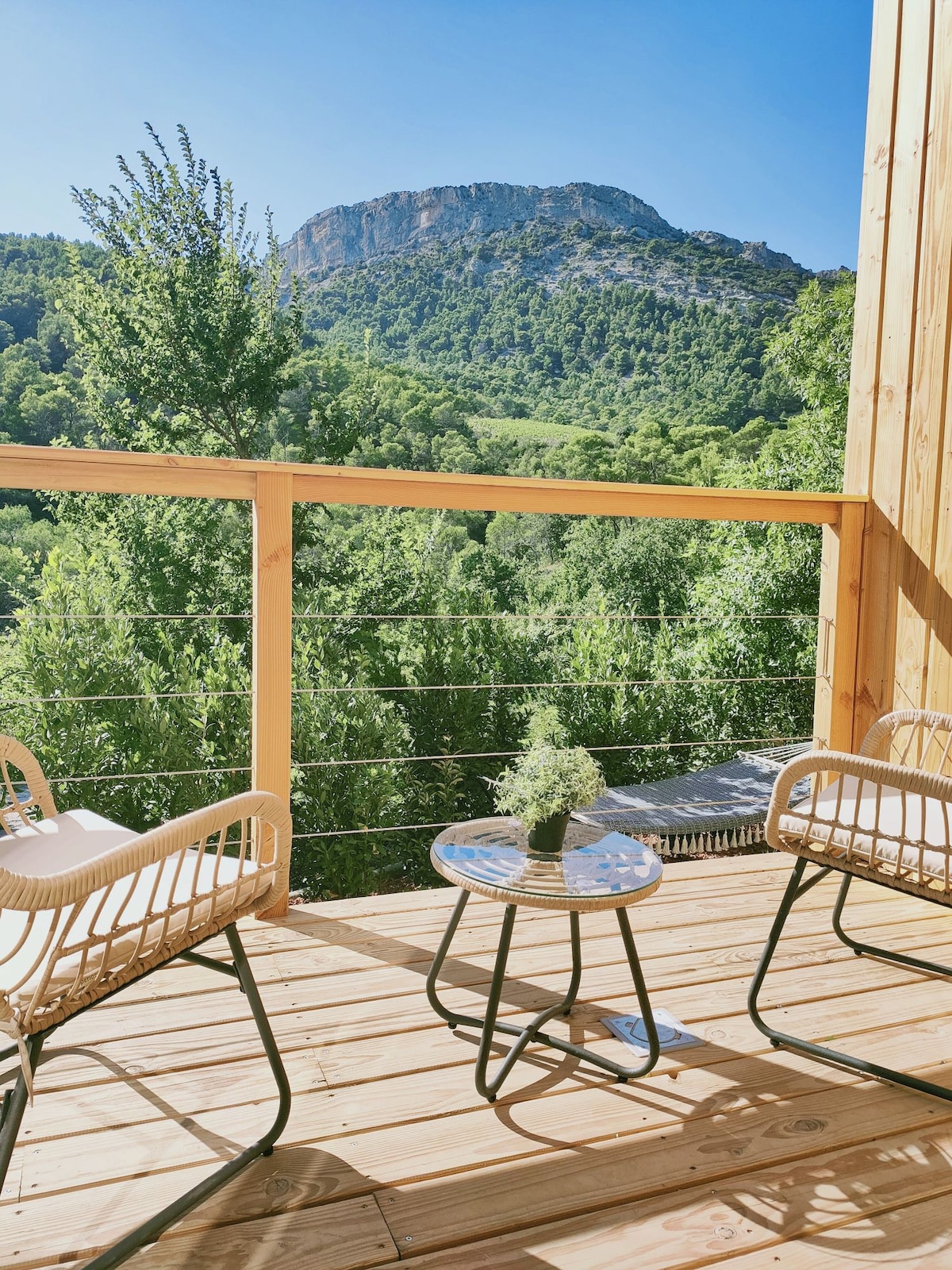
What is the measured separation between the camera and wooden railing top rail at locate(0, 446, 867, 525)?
1.81 meters

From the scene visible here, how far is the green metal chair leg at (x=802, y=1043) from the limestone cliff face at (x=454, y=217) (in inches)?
504

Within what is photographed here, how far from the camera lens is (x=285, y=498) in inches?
80.0

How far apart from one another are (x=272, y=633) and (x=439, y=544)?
9635mm

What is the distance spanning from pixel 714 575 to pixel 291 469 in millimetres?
9665

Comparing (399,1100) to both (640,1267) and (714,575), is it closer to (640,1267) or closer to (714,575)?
(640,1267)

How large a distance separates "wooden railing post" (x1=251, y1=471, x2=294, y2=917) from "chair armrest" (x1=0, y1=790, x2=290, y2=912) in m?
0.84

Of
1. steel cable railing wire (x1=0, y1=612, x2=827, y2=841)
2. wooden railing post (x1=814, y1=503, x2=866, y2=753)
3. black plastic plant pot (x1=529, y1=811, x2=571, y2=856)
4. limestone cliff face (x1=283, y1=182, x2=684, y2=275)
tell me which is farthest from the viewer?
limestone cliff face (x1=283, y1=182, x2=684, y2=275)

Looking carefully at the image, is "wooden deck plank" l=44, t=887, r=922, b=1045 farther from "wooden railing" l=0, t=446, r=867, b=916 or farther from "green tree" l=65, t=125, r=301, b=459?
"green tree" l=65, t=125, r=301, b=459

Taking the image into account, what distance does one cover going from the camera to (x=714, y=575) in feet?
36.6

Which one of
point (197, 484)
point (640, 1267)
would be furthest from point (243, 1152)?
point (197, 484)

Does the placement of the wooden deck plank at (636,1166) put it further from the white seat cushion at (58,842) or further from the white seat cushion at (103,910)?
the white seat cushion at (58,842)

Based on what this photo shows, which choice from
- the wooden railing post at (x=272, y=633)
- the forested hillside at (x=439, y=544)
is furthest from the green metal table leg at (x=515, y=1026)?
the forested hillside at (x=439, y=544)

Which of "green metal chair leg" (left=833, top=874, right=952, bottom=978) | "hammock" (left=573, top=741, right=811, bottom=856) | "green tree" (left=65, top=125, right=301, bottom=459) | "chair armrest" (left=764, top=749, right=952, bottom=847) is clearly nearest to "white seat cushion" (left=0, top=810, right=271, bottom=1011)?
"chair armrest" (left=764, top=749, right=952, bottom=847)

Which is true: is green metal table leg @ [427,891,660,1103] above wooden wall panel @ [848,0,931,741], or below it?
below
